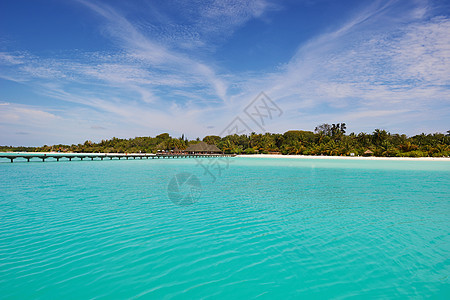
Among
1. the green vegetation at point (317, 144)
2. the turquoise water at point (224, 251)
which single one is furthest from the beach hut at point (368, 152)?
the turquoise water at point (224, 251)

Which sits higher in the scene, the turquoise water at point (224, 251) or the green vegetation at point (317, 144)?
the green vegetation at point (317, 144)

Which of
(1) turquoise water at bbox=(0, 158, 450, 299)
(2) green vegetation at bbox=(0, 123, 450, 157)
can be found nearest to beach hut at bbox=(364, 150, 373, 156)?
(2) green vegetation at bbox=(0, 123, 450, 157)

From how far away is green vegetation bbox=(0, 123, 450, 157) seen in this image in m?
57.9

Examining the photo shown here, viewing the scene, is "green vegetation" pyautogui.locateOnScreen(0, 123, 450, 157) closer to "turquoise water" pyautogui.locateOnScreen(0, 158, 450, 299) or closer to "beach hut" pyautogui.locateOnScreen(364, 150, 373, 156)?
"beach hut" pyautogui.locateOnScreen(364, 150, 373, 156)

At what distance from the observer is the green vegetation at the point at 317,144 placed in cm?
5794

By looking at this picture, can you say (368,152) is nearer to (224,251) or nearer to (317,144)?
(317,144)

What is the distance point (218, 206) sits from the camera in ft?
33.6

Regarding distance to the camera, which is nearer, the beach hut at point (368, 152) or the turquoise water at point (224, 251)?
the turquoise water at point (224, 251)

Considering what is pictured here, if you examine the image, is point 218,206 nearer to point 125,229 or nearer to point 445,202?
point 125,229

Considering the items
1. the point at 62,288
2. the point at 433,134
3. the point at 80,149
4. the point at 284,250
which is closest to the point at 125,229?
the point at 62,288

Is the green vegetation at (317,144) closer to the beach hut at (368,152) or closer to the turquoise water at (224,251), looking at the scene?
the beach hut at (368,152)

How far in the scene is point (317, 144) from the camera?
75.2 meters

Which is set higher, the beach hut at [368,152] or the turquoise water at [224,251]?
the beach hut at [368,152]

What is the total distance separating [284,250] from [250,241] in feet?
3.01
